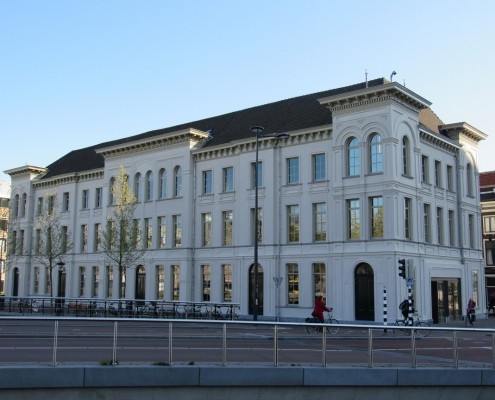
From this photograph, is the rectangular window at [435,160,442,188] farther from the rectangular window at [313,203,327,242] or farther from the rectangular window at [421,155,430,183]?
the rectangular window at [313,203,327,242]

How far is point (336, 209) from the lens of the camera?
118ft

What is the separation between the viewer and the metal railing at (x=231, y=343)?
35.5 feet

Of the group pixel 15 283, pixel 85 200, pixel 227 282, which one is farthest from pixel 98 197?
pixel 227 282

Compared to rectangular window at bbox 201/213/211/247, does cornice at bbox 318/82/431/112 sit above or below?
above

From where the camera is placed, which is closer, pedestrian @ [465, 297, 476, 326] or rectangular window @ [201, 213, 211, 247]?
pedestrian @ [465, 297, 476, 326]

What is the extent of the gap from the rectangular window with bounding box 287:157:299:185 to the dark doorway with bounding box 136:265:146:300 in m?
14.2

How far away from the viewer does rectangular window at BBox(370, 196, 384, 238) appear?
3434 cm

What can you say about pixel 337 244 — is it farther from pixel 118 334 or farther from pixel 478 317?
pixel 118 334

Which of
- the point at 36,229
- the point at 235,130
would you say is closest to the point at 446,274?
Result: the point at 235,130

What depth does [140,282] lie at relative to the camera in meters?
46.7

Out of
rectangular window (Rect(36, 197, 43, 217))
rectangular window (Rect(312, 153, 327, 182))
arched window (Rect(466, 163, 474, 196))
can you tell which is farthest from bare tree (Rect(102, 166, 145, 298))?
arched window (Rect(466, 163, 474, 196))

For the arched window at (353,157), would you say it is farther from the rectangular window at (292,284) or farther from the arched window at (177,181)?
the arched window at (177,181)

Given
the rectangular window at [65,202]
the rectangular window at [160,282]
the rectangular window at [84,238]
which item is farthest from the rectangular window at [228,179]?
the rectangular window at [65,202]

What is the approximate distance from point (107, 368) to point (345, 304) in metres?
26.1
